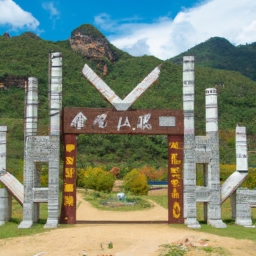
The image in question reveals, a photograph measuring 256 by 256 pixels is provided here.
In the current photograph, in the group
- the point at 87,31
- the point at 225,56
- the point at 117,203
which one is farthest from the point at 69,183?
the point at 225,56

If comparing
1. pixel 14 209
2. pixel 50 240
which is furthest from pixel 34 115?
pixel 14 209

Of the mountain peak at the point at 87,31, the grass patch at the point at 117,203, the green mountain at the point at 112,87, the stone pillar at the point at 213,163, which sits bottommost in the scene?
the grass patch at the point at 117,203

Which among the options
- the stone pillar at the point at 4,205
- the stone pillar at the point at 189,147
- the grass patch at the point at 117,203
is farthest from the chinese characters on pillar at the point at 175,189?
the grass patch at the point at 117,203

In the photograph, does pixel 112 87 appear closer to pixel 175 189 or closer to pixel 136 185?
pixel 136 185

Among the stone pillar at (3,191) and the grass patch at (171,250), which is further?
the stone pillar at (3,191)

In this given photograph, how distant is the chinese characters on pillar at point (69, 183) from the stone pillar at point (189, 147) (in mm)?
3041

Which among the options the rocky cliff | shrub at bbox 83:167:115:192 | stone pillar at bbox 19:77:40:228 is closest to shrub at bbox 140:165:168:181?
shrub at bbox 83:167:115:192

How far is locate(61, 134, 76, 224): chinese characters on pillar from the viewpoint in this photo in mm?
11297

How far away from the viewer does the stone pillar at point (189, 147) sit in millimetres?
11219

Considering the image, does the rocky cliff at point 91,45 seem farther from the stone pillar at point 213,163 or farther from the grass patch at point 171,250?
the grass patch at point 171,250

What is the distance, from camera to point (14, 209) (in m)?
17.1

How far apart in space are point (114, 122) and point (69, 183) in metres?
2.06

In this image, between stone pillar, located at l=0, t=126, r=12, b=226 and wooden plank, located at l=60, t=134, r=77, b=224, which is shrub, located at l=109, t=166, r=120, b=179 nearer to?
stone pillar, located at l=0, t=126, r=12, b=226

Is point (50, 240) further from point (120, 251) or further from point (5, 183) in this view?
point (5, 183)
